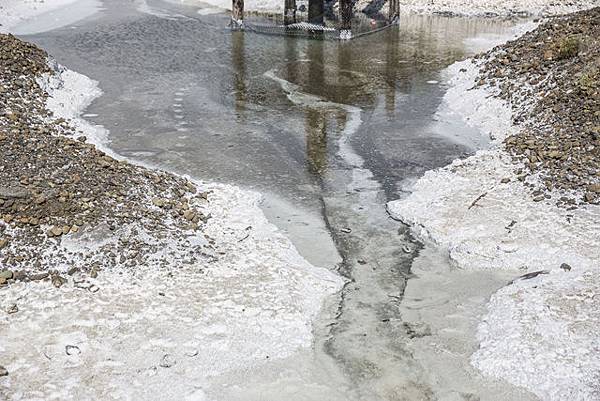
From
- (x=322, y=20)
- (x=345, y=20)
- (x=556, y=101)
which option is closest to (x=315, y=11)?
(x=322, y=20)

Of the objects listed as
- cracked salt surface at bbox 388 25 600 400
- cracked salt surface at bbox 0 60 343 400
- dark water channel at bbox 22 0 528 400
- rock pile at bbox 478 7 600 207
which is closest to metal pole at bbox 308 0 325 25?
dark water channel at bbox 22 0 528 400

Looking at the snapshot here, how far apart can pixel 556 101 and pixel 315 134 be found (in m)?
4.70

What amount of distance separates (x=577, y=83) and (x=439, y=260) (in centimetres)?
645

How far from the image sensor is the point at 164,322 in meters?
6.32

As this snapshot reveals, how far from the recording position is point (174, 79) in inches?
658

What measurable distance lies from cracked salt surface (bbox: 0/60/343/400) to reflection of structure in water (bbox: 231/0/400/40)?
17.4 metres

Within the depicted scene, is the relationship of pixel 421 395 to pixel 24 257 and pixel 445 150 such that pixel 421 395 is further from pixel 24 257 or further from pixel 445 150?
pixel 445 150

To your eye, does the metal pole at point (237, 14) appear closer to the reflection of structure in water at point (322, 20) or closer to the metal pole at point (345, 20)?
the reflection of structure in water at point (322, 20)

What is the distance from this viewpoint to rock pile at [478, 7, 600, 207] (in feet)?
30.4

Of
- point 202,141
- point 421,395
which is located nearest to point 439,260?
point 421,395

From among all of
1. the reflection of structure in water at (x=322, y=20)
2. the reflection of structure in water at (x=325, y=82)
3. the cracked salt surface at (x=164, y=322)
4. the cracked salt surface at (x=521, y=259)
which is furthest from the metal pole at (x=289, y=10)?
the cracked salt surface at (x=164, y=322)

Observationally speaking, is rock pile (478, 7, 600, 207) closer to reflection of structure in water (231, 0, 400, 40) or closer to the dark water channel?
the dark water channel

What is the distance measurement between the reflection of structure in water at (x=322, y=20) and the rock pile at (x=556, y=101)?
8143mm

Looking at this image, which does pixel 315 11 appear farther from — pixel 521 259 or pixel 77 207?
pixel 521 259
